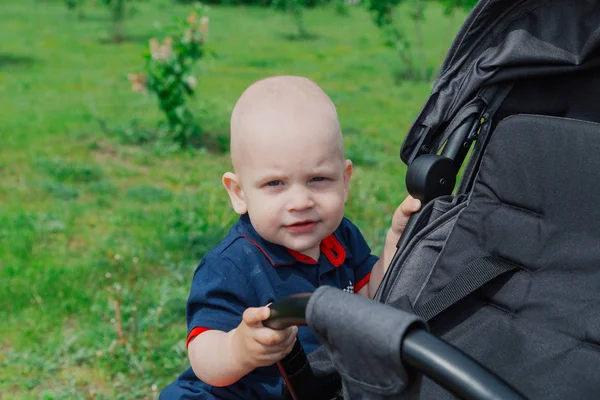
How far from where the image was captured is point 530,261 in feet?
6.43

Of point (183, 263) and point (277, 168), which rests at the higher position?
point (277, 168)

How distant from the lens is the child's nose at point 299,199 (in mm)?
1849

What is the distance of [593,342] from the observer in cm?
174

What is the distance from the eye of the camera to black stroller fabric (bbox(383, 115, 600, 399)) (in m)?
1.77

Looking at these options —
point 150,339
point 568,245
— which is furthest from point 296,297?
point 150,339

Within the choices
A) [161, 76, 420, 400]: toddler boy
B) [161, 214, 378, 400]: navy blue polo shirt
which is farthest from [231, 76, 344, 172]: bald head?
[161, 214, 378, 400]: navy blue polo shirt

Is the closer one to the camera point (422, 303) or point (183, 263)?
point (422, 303)

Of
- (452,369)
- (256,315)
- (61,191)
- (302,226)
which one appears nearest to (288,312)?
(256,315)

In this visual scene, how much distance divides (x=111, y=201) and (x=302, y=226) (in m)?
3.91

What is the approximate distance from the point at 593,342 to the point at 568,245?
0.25 metres

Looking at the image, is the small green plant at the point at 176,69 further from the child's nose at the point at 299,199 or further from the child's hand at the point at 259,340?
the child's hand at the point at 259,340

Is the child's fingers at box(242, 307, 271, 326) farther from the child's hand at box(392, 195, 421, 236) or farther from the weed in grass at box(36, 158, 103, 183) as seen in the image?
the weed in grass at box(36, 158, 103, 183)

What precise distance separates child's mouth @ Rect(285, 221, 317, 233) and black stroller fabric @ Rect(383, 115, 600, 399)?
272 mm

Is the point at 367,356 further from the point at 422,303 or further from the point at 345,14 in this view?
the point at 345,14
